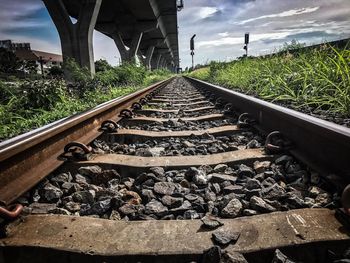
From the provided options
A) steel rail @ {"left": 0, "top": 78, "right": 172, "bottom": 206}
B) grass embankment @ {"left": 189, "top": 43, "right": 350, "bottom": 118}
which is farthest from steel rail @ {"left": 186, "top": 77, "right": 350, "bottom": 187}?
steel rail @ {"left": 0, "top": 78, "right": 172, "bottom": 206}

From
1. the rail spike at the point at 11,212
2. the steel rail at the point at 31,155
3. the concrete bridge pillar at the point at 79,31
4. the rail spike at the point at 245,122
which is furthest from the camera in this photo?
the concrete bridge pillar at the point at 79,31

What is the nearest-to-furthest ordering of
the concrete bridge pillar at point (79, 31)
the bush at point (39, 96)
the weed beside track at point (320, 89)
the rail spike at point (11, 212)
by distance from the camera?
the rail spike at point (11, 212) → the weed beside track at point (320, 89) → the bush at point (39, 96) → the concrete bridge pillar at point (79, 31)

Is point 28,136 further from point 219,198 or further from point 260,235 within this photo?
point 260,235

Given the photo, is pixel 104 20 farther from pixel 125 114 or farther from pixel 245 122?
pixel 245 122

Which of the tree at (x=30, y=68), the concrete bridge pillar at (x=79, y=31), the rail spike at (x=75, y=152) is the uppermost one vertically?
the concrete bridge pillar at (x=79, y=31)

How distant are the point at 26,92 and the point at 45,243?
4.32m

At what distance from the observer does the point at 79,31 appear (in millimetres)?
13188

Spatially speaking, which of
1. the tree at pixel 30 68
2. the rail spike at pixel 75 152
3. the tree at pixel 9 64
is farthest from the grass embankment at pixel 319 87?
the tree at pixel 9 64

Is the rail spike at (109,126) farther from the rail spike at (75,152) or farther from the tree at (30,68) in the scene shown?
the tree at (30,68)

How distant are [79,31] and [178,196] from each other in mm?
13181

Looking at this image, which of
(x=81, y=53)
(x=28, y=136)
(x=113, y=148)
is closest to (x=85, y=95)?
(x=113, y=148)

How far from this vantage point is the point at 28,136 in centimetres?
199

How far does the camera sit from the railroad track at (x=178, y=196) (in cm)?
111

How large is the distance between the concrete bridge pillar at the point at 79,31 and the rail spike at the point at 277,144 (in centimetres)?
1182
